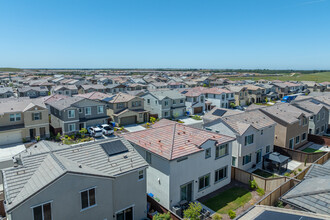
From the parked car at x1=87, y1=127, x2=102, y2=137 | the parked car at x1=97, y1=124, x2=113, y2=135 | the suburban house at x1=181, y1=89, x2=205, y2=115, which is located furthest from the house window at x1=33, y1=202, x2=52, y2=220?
the suburban house at x1=181, y1=89, x2=205, y2=115

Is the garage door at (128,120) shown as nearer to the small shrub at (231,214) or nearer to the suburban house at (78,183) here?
the suburban house at (78,183)

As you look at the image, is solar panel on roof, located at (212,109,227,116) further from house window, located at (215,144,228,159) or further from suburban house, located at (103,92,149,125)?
suburban house, located at (103,92,149,125)

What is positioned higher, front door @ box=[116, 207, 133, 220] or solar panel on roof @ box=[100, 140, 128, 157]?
solar panel on roof @ box=[100, 140, 128, 157]

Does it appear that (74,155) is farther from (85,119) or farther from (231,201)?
(85,119)

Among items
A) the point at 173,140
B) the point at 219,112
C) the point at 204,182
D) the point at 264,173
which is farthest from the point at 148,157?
the point at 219,112

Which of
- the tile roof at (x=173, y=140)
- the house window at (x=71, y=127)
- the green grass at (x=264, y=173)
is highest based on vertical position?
the tile roof at (x=173, y=140)

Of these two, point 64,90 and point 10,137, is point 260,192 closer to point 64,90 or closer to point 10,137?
point 10,137

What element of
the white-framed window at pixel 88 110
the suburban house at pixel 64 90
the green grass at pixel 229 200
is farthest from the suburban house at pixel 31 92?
the green grass at pixel 229 200
